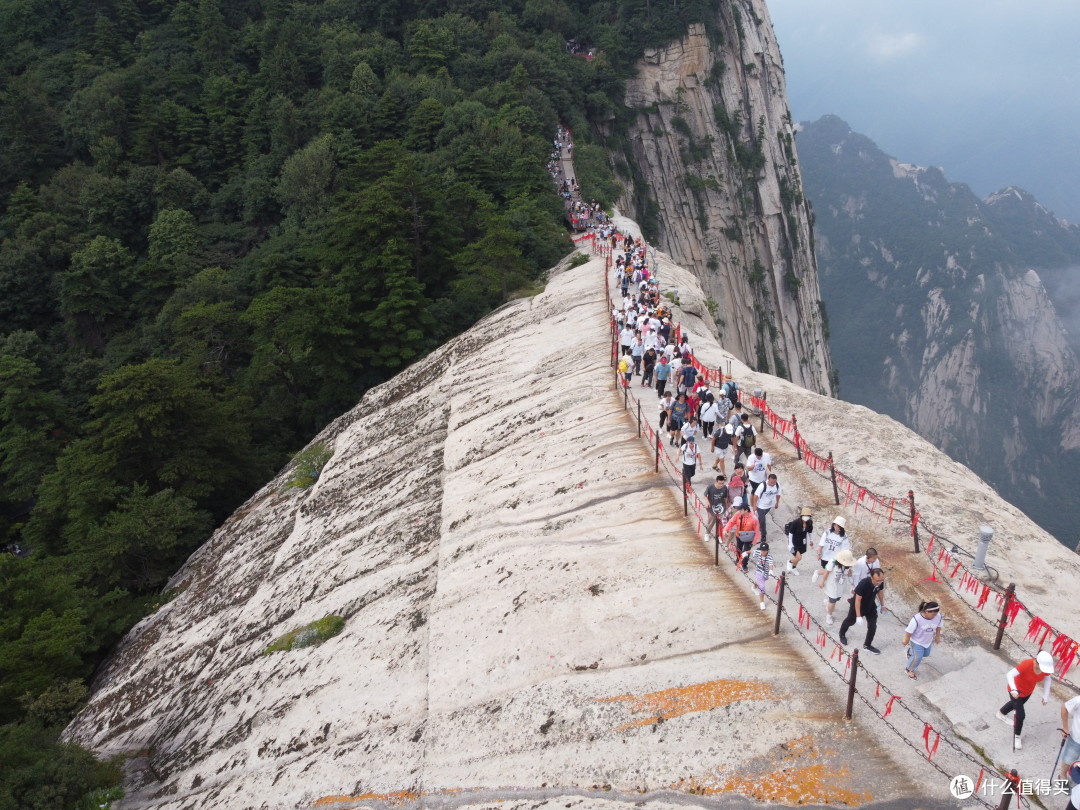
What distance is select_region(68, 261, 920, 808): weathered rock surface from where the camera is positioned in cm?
923

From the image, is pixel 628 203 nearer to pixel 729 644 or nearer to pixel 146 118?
pixel 146 118

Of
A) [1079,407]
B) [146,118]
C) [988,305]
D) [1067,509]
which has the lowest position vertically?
[1067,509]

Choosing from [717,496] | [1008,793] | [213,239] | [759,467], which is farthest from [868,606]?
[213,239]

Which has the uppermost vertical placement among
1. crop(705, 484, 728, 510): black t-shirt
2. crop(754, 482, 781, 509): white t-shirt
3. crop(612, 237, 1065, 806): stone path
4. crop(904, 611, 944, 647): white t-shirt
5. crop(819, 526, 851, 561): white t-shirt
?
crop(705, 484, 728, 510): black t-shirt

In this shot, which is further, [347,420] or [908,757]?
[347,420]

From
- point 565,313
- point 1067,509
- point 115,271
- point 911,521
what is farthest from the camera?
point 1067,509

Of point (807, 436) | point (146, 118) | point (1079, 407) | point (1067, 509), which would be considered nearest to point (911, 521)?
point (807, 436)

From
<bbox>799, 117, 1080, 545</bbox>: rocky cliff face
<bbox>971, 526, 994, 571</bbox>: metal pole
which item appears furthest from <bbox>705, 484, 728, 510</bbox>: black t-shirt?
<bbox>799, 117, 1080, 545</bbox>: rocky cliff face

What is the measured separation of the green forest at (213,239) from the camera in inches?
1029

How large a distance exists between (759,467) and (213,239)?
162 feet

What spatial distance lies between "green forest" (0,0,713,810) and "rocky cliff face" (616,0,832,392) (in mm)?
3973

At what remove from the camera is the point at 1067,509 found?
3893 inches

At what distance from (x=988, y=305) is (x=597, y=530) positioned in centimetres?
13553

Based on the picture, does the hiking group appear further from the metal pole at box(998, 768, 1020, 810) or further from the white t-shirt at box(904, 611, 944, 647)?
→ the metal pole at box(998, 768, 1020, 810)
